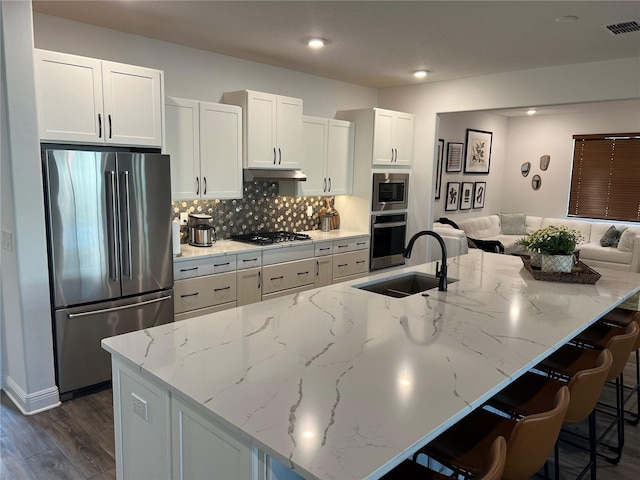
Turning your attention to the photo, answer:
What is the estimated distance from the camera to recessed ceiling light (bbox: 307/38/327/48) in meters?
3.92

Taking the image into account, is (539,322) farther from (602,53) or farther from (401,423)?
(602,53)

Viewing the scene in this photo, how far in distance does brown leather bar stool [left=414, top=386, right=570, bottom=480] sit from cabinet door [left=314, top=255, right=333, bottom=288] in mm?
3119

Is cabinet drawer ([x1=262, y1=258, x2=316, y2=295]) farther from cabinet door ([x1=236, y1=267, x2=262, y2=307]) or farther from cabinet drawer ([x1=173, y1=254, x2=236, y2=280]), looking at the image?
cabinet drawer ([x1=173, y1=254, x2=236, y2=280])

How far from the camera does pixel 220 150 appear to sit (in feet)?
13.9

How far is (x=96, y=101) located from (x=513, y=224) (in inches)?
297

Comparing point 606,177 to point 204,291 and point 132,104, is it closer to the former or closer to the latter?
point 204,291

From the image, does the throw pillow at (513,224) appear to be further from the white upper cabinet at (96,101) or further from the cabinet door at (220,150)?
the white upper cabinet at (96,101)

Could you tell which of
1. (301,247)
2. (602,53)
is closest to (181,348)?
(301,247)

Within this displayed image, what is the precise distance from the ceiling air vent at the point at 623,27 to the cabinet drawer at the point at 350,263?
3.03m

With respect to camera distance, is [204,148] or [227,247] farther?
[227,247]

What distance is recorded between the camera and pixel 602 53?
423cm

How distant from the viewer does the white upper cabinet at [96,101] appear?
3.02 metres

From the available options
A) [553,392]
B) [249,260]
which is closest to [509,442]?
[553,392]

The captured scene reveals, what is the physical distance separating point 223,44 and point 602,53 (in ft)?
11.1
